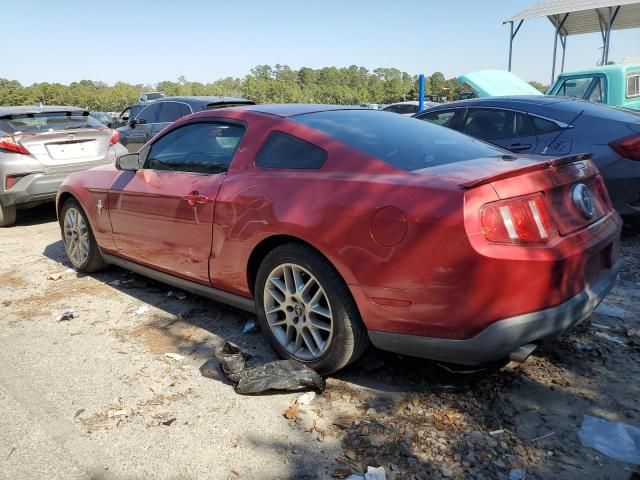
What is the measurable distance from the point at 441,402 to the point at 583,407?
68 centimetres

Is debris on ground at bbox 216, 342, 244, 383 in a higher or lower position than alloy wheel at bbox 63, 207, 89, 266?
lower

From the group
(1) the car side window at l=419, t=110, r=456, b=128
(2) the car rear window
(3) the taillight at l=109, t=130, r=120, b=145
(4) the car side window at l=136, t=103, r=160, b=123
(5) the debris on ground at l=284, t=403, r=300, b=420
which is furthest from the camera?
(4) the car side window at l=136, t=103, r=160, b=123

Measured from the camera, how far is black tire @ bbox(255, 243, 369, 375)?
8.95ft

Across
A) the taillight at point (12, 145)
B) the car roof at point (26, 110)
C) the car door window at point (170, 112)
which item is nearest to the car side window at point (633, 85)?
the car door window at point (170, 112)

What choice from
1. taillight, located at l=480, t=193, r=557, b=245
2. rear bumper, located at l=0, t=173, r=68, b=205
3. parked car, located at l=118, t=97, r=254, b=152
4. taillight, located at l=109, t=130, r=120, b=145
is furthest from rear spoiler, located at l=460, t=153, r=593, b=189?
parked car, located at l=118, t=97, r=254, b=152

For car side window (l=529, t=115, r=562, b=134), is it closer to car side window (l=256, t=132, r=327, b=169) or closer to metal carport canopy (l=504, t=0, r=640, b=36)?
car side window (l=256, t=132, r=327, b=169)

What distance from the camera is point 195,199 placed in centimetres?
348

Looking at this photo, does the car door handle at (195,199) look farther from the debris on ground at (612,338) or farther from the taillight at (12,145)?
the taillight at (12,145)

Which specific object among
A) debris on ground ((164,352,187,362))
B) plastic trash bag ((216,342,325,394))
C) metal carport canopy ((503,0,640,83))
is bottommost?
debris on ground ((164,352,187,362))

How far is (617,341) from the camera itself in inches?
129

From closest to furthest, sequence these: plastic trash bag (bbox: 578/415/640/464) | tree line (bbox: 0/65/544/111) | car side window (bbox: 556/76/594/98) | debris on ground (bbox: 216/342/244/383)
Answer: plastic trash bag (bbox: 578/415/640/464), debris on ground (bbox: 216/342/244/383), car side window (bbox: 556/76/594/98), tree line (bbox: 0/65/544/111)

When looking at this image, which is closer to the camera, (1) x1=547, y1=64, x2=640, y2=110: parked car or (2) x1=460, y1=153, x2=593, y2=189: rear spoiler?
(2) x1=460, y1=153, x2=593, y2=189: rear spoiler

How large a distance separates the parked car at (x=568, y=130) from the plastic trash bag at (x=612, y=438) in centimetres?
316

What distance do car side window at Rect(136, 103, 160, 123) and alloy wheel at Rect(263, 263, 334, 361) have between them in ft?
26.5
